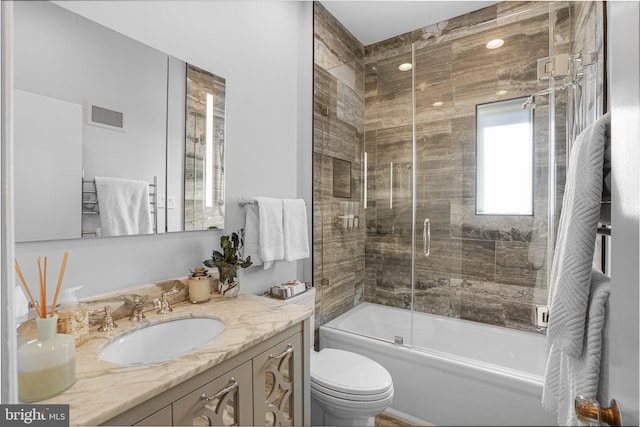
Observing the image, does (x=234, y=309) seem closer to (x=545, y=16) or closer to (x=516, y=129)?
(x=516, y=129)

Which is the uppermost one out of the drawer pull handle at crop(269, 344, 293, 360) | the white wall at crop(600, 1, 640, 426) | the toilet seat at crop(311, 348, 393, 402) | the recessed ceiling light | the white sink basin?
the recessed ceiling light

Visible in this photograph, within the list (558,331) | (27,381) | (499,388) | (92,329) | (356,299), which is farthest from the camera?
(356,299)

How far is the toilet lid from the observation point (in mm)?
1364

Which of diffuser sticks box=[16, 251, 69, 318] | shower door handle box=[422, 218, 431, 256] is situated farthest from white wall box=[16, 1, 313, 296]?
shower door handle box=[422, 218, 431, 256]

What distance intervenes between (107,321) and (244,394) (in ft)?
1.55

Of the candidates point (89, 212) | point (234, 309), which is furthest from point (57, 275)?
point (234, 309)

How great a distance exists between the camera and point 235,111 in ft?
5.00

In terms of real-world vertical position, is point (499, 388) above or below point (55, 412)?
below

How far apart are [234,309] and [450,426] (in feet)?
4.33

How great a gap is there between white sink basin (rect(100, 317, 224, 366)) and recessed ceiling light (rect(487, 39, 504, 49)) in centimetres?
238

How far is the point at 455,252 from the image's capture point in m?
2.28

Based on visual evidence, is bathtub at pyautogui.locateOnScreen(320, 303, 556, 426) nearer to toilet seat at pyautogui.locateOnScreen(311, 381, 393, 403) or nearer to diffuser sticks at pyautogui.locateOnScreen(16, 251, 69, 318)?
toilet seat at pyautogui.locateOnScreen(311, 381, 393, 403)

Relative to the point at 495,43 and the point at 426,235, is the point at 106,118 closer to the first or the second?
the point at 426,235

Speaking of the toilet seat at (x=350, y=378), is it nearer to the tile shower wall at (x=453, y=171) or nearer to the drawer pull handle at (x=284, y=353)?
the drawer pull handle at (x=284, y=353)
